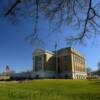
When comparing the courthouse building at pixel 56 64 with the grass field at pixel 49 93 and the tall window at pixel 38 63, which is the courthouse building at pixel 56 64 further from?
the grass field at pixel 49 93

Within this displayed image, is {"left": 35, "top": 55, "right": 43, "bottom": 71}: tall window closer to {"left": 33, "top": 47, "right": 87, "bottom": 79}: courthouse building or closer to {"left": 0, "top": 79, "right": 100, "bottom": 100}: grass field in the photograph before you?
{"left": 33, "top": 47, "right": 87, "bottom": 79}: courthouse building

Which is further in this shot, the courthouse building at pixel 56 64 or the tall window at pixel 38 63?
the tall window at pixel 38 63

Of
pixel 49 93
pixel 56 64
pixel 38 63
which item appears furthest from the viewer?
pixel 56 64

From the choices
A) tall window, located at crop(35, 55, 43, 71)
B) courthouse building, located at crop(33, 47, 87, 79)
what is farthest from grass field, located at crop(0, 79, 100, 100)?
tall window, located at crop(35, 55, 43, 71)

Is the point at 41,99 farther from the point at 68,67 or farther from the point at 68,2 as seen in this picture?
the point at 68,67

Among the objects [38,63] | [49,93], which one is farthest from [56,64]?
[49,93]

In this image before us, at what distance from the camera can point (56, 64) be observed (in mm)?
92438

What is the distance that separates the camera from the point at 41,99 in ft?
43.3

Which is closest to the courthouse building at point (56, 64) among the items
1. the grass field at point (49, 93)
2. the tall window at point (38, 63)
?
the tall window at point (38, 63)

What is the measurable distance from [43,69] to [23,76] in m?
10.3

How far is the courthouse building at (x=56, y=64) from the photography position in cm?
8538

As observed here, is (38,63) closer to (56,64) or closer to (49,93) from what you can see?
(56,64)

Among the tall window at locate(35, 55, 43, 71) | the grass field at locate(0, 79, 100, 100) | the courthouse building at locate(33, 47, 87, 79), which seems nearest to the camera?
the grass field at locate(0, 79, 100, 100)

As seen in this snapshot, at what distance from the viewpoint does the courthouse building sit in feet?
280
